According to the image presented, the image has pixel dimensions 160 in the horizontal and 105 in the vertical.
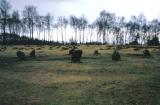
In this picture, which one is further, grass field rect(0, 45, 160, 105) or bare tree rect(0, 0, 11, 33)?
bare tree rect(0, 0, 11, 33)

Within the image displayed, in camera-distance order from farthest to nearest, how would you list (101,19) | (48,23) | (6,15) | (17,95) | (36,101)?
1. (101,19)
2. (48,23)
3. (6,15)
4. (17,95)
5. (36,101)

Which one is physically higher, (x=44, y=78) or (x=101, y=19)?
(x=101, y=19)

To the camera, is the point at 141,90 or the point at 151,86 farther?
the point at 151,86

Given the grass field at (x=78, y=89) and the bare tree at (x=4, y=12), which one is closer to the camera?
the grass field at (x=78, y=89)

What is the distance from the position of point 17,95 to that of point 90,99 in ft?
14.3

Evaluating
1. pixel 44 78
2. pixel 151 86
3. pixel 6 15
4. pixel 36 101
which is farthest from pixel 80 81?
pixel 6 15

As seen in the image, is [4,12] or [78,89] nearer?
[78,89]

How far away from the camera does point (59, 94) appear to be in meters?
A: 19.5

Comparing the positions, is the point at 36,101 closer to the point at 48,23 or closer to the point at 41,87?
the point at 41,87

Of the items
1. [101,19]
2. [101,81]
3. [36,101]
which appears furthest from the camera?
[101,19]

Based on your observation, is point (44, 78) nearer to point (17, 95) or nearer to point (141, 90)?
point (17, 95)

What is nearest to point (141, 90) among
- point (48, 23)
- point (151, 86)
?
point (151, 86)

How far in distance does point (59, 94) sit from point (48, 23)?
114 metres

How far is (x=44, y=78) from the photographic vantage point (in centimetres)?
2586
